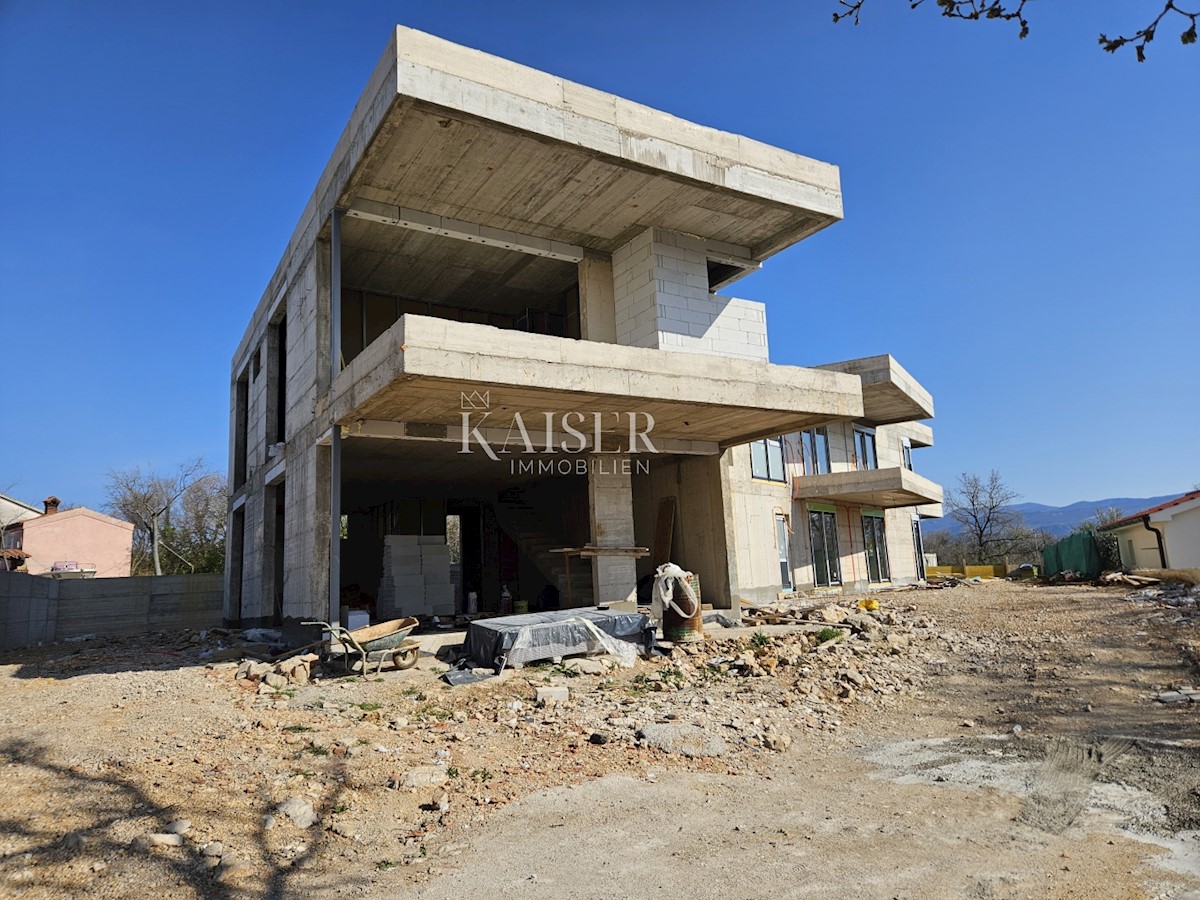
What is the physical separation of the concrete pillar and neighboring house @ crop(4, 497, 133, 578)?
30.4 meters

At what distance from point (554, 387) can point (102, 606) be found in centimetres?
1837

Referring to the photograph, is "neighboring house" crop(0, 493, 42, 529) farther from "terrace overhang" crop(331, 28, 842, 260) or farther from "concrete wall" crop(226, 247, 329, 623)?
"terrace overhang" crop(331, 28, 842, 260)

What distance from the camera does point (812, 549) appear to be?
968 inches

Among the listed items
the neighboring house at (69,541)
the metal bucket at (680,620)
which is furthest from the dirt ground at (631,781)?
the neighboring house at (69,541)

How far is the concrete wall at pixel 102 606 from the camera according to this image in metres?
18.3

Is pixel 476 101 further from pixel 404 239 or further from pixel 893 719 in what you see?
pixel 893 719

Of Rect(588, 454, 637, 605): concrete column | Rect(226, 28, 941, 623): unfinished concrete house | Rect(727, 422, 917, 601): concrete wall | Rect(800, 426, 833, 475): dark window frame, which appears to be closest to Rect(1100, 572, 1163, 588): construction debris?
Rect(226, 28, 941, 623): unfinished concrete house

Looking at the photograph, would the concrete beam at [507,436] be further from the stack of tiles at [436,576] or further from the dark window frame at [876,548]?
the dark window frame at [876,548]

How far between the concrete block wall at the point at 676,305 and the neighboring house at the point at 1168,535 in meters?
17.7

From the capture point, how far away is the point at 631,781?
660 cm

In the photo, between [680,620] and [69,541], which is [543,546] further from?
[69,541]

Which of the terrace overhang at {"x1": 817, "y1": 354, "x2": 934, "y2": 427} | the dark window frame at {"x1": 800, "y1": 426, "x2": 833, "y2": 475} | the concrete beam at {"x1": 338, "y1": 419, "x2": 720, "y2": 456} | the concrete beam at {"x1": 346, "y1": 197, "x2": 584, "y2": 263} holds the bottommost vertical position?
the concrete beam at {"x1": 338, "y1": 419, "x2": 720, "y2": 456}

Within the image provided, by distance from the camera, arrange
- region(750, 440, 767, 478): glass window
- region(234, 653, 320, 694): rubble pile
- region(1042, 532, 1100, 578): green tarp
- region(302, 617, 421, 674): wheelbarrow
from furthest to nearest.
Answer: region(1042, 532, 1100, 578): green tarp < region(750, 440, 767, 478): glass window < region(302, 617, 421, 674): wheelbarrow < region(234, 653, 320, 694): rubble pile

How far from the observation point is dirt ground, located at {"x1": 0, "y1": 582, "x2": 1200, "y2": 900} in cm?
464
